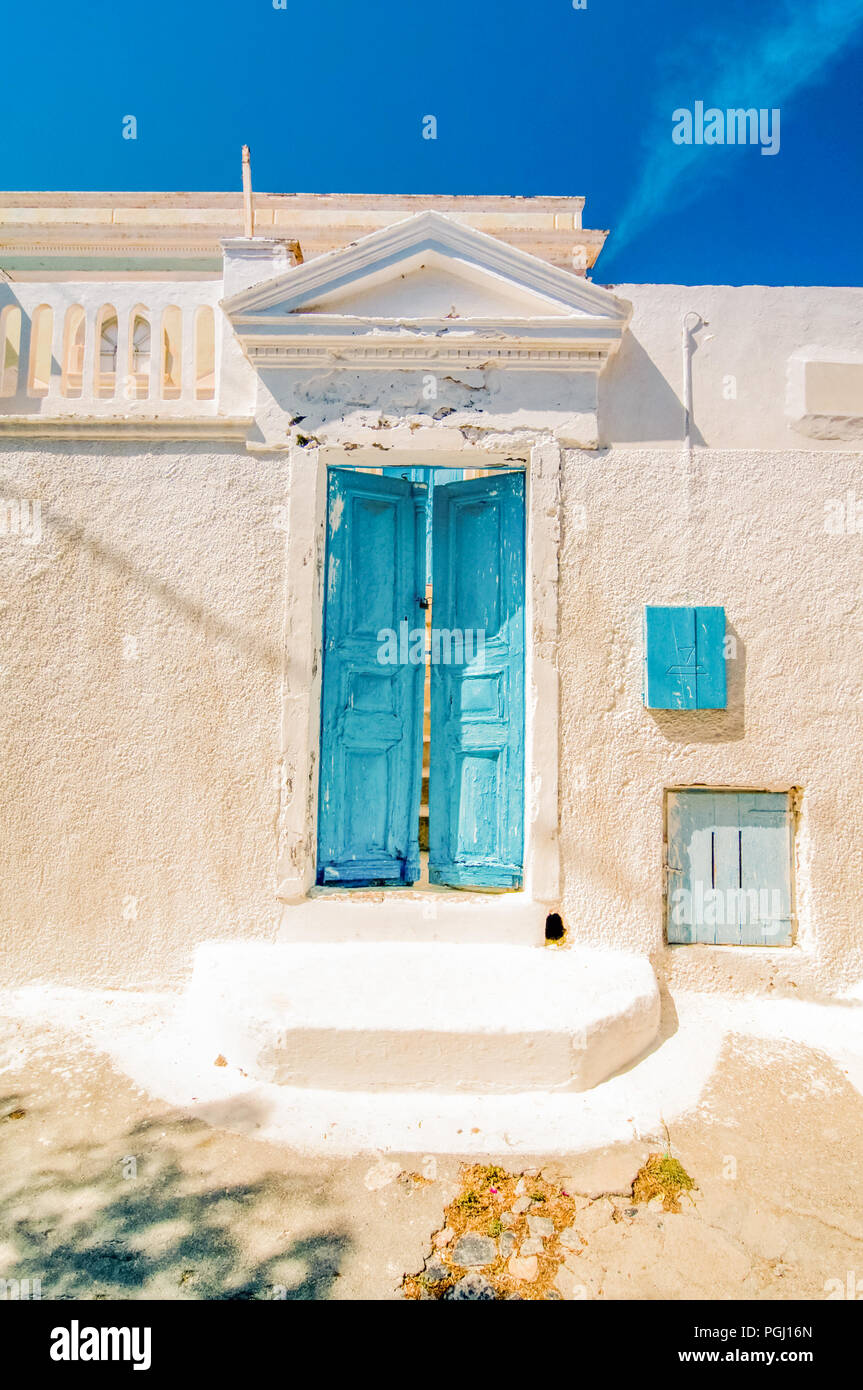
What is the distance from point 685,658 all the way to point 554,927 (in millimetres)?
1459

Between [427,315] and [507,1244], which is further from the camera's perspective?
[427,315]

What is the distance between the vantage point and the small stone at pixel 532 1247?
2213mm

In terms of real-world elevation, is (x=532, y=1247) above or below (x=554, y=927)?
below

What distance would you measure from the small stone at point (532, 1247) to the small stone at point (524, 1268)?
0.02 metres

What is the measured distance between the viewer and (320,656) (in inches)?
147

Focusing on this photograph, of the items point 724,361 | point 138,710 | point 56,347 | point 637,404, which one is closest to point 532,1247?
point 138,710

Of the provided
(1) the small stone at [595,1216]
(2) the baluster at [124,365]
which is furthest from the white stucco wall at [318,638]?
(1) the small stone at [595,1216]

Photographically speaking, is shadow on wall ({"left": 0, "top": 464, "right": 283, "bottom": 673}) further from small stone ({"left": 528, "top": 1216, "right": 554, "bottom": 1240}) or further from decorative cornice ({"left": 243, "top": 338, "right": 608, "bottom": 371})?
small stone ({"left": 528, "top": 1216, "right": 554, "bottom": 1240})

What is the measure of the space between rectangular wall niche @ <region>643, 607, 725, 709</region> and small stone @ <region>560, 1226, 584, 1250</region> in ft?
7.18

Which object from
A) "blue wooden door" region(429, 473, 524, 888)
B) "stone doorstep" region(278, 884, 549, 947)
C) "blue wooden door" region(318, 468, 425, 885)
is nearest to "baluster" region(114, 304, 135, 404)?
"blue wooden door" region(318, 468, 425, 885)

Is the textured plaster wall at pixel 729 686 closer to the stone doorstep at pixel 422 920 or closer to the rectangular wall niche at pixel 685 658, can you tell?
the rectangular wall niche at pixel 685 658

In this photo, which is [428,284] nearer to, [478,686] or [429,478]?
[429,478]

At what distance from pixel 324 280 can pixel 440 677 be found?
2.09 meters
